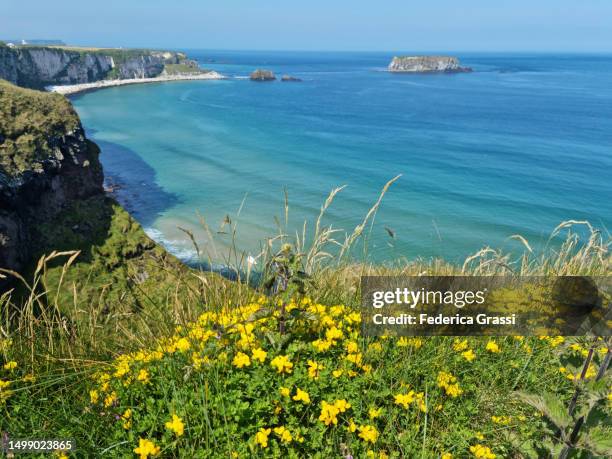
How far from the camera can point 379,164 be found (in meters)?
63.4

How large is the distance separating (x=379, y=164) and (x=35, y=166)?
4483 centimetres

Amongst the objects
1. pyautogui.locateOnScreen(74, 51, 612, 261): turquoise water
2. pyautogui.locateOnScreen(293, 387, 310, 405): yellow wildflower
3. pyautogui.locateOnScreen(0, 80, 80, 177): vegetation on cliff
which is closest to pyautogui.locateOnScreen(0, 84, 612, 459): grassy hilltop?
pyautogui.locateOnScreen(293, 387, 310, 405): yellow wildflower

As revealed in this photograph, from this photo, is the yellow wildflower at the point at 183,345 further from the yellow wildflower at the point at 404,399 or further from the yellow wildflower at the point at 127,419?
the yellow wildflower at the point at 404,399

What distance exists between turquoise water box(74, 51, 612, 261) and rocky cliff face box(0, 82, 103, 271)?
8.58 metres

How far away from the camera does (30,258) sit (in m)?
36.8

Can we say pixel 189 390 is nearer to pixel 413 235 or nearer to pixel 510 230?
pixel 413 235

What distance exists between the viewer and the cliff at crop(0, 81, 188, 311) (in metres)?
35.4

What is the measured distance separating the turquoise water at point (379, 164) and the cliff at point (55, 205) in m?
5.30

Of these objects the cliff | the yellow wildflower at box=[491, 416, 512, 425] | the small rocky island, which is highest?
the small rocky island

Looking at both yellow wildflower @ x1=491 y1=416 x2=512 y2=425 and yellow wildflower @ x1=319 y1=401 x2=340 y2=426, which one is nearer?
yellow wildflower @ x1=319 y1=401 x2=340 y2=426

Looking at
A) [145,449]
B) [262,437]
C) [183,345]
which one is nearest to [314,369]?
[262,437]

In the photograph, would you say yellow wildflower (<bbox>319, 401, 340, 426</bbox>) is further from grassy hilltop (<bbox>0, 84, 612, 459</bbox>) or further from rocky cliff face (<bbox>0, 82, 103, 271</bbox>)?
rocky cliff face (<bbox>0, 82, 103, 271</bbox>)

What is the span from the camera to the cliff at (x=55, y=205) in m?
35.4

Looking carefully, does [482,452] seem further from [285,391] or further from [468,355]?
[285,391]
